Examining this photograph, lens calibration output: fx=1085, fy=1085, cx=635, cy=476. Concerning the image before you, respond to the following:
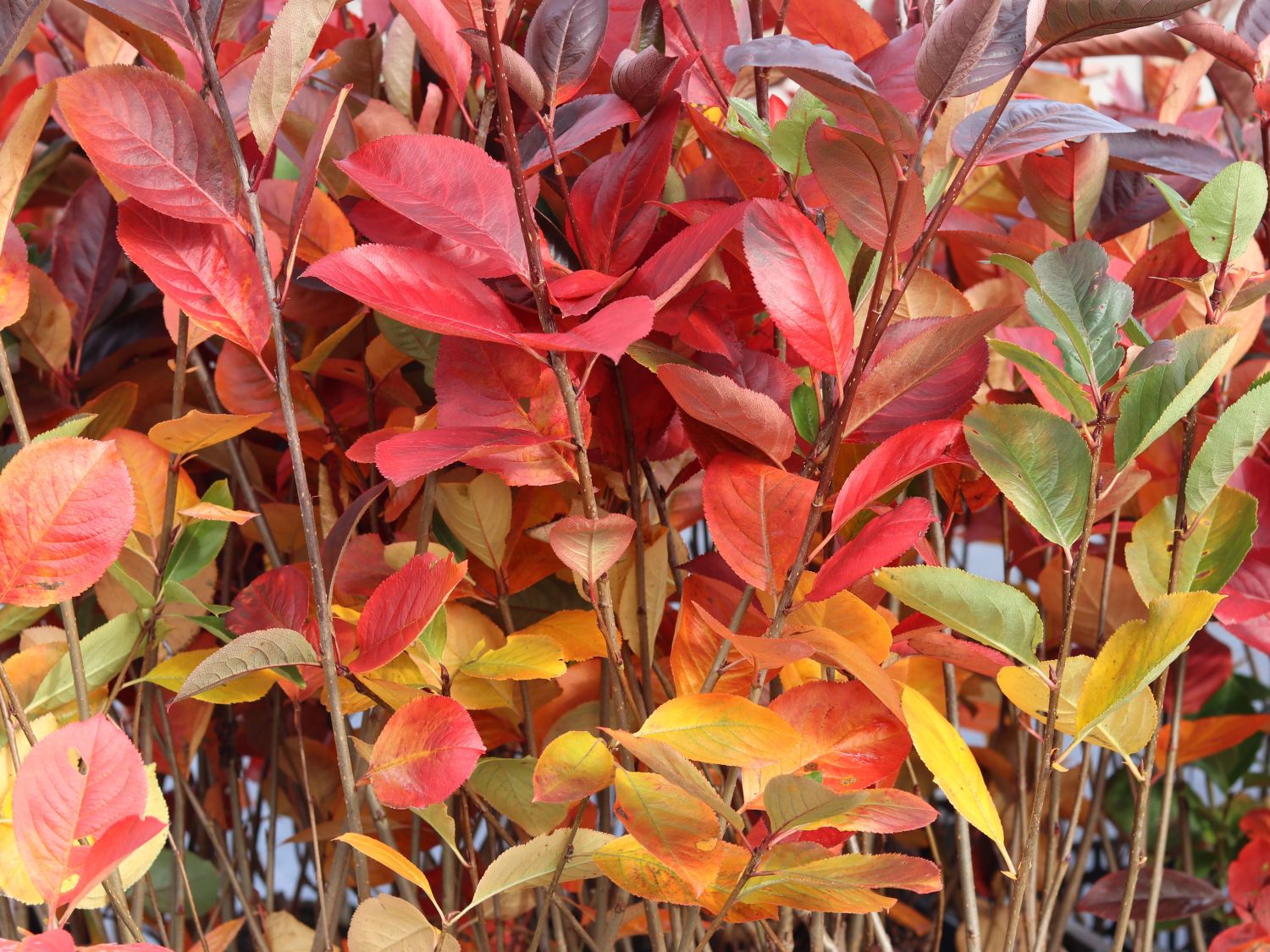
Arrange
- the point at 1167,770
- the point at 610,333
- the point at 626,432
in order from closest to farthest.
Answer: the point at 610,333
the point at 626,432
the point at 1167,770

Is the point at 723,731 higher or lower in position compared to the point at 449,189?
lower

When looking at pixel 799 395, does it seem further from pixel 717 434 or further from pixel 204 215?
pixel 204 215

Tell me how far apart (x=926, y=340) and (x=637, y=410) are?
0.11 m

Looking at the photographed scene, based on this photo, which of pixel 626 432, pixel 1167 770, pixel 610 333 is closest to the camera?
pixel 610 333

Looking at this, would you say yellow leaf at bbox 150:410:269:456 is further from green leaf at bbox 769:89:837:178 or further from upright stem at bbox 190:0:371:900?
green leaf at bbox 769:89:837:178

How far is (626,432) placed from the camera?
0.36 meters

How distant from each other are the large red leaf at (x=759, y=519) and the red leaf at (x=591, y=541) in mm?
26

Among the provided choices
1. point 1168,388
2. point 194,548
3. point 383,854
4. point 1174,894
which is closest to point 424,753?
point 383,854

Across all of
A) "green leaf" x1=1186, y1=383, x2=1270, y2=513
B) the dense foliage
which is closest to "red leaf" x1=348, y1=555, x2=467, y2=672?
the dense foliage

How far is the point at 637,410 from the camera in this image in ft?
1.25

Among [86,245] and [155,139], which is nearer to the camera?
[155,139]

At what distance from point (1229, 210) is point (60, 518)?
1.16 feet

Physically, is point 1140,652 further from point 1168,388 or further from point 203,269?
point 203,269

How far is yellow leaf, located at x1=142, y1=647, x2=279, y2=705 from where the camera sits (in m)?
0.37
